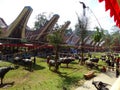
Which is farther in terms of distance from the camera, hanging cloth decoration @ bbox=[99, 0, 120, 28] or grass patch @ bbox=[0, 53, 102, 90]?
grass patch @ bbox=[0, 53, 102, 90]

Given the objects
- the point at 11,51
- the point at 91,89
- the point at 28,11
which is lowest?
the point at 91,89

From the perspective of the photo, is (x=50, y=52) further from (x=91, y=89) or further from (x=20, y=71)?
(x=91, y=89)

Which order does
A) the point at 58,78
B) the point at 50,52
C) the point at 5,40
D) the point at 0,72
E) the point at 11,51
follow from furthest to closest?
1. the point at 50,52
2. the point at 5,40
3. the point at 11,51
4. the point at 58,78
5. the point at 0,72

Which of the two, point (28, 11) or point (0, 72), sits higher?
point (28, 11)

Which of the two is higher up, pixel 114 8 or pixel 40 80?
pixel 114 8

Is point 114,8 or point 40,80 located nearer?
point 114,8

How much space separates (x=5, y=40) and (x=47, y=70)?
12811mm

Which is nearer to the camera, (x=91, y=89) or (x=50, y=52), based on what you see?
(x=91, y=89)

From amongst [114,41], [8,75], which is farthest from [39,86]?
[114,41]

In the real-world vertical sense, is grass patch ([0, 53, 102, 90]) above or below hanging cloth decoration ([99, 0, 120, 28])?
below

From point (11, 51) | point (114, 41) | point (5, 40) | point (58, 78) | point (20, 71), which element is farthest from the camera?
point (114, 41)

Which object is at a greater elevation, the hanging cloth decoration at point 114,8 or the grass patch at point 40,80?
the hanging cloth decoration at point 114,8

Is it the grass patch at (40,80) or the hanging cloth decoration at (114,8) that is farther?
the grass patch at (40,80)

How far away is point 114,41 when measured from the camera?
6384 centimetres
